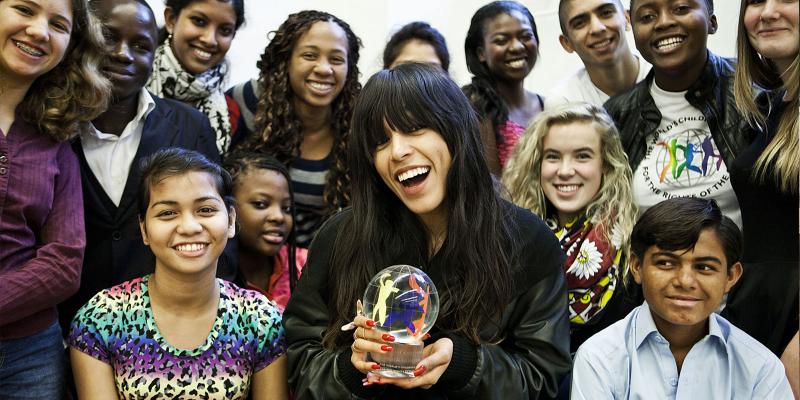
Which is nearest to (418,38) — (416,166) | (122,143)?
(122,143)

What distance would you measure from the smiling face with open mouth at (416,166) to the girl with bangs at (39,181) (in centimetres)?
106

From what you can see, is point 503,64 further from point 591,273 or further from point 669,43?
point 591,273

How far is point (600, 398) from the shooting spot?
8.52ft

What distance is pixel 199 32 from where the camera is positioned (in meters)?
3.79

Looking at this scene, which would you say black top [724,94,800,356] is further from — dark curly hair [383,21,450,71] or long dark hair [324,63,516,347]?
Result: dark curly hair [383,21,450,71]

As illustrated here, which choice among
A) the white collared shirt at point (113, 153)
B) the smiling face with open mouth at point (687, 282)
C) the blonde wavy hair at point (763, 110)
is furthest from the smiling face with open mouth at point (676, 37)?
the white collared shirt at point (113, 153)

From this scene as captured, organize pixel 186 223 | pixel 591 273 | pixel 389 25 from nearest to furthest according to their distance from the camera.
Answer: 1. pixel 186 223
2. pixel 591 273
3. pixel 389 25

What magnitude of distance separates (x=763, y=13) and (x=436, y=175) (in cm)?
111

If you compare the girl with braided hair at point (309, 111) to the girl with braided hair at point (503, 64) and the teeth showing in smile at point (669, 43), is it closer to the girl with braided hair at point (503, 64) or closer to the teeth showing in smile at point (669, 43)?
the girl with braided hair at point (503, 64)

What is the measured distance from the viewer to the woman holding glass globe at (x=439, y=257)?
2.41 meters

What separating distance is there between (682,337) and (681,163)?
77 cm

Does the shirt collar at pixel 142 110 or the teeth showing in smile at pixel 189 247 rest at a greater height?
the shirt collar at pixel 142 110

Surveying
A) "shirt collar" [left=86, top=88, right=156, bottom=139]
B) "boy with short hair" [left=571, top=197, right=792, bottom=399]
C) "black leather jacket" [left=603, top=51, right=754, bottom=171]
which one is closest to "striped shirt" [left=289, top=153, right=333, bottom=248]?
"shirt collar" [left=86, top=88, right=156, bottom=139]

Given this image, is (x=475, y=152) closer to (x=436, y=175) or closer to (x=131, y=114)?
(x=436, y=175)
